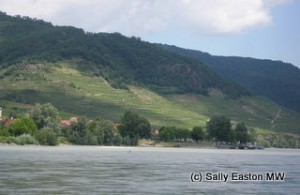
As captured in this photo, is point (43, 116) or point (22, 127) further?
point (43, 116)

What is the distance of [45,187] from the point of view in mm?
49344

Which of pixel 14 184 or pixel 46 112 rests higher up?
pixel 46 112

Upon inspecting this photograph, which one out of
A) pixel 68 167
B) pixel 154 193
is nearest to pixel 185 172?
pixel 68 167

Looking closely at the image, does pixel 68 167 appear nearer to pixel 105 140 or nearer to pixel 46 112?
pixel 46 112

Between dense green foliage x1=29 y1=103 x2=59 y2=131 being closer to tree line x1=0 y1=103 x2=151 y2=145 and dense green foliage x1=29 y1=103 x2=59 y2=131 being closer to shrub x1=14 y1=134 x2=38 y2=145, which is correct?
tree line x1=0 y1=103 x2=151 y2=145

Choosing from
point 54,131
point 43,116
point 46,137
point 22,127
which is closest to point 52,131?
point 46,137

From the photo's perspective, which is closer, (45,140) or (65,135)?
(45,140)

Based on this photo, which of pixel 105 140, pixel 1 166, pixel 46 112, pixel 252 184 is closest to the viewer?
pixel 252 184

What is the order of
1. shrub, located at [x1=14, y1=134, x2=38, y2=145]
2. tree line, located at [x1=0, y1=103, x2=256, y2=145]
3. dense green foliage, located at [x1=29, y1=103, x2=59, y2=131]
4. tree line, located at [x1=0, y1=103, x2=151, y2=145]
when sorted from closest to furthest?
shrub, located at [x1=14, y1=134, x2=38, y2=145] → tree line, located at [x1=0, y1=103, x2=151, y2=145] → tree line, located at [x1=0, y1=103, x2=256, y2=145] → dense green foliage, located at [x1=29, y1=103, x2=59, y2=131]

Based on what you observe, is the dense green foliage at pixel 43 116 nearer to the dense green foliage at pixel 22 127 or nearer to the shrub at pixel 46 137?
the dense green foliage at pixel 22 127

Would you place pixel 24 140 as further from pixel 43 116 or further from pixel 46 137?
pixel 43 116

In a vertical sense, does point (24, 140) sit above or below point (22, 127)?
below

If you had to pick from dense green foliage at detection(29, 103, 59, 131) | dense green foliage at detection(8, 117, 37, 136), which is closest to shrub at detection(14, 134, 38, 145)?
dense green foliage at detection(8, 117, 37, 136)

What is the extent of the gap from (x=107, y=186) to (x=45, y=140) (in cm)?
9635
